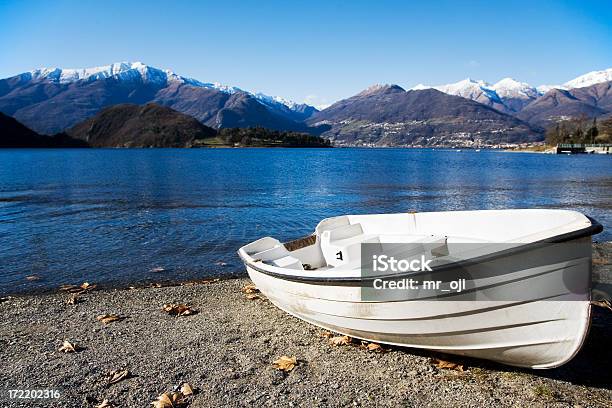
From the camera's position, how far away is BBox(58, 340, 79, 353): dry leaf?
33.3ft

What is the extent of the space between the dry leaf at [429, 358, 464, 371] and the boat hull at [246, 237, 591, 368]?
19.6 inches

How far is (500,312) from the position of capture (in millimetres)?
8070

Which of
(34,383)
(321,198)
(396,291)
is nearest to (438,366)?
(396,291)

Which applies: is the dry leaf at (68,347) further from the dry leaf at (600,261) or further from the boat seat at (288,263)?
the dry leaf at (600,261)

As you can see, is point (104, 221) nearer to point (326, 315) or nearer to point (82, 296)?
point (82, 296)

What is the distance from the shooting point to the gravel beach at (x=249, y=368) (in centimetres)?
829

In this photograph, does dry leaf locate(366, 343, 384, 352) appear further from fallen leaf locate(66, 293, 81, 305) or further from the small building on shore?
the small building on shore

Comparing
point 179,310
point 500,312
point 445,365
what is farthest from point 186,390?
point 500,312

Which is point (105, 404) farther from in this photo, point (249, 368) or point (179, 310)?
point (179, 310)

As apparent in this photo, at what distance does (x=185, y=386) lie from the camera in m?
8.62

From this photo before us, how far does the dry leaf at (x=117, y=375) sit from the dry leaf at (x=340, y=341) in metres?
4.46

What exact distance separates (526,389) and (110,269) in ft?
52.1

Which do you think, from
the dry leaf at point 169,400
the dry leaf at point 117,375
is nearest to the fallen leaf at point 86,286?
the dry leaf at point 117,375

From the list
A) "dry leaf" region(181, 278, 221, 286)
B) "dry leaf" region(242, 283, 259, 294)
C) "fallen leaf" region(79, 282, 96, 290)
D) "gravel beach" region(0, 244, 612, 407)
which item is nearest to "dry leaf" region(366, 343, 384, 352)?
"gravel beach" region(0, 244, 612, 407)
